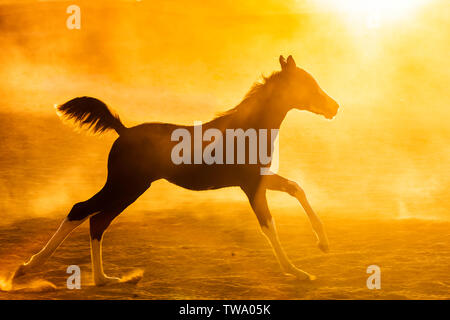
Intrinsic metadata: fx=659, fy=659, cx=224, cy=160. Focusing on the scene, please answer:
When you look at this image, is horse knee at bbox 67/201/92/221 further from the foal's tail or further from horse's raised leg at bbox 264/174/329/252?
horse's raised leg at bbox 264/174/329/252

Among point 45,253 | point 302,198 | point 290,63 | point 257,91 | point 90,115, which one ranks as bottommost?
point 45,253

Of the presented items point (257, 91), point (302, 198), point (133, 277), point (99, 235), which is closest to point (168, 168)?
A: point (99, 235)

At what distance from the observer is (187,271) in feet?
23.5

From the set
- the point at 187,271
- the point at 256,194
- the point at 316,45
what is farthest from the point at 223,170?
the point at 316,45

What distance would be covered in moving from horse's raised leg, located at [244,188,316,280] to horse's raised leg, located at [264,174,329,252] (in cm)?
16

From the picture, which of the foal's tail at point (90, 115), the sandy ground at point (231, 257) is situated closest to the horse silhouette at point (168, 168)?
the foal's tail at point (90, 115)

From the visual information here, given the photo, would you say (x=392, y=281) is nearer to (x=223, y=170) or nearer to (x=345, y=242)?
(x=345, y=242)

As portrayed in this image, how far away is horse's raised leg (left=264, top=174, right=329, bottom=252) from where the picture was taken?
6.75 metres

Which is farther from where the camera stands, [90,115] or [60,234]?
[90,115]

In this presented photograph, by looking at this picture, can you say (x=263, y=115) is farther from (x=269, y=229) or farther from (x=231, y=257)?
(x=231, y=257)

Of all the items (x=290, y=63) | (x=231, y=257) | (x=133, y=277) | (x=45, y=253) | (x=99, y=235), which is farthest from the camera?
(x=231, y=257)

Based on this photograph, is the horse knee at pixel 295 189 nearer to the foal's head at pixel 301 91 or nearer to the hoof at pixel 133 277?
the foal's head at pixel 301 91

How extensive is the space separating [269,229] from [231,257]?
125cm

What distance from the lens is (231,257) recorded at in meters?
7.71
